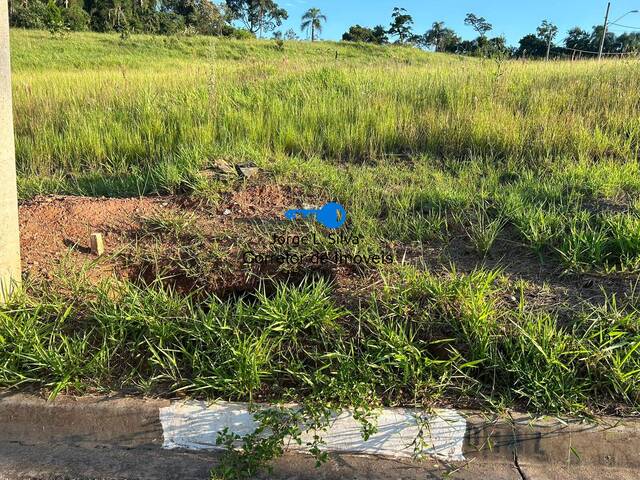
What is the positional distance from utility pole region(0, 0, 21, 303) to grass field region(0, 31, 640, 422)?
0.15 m

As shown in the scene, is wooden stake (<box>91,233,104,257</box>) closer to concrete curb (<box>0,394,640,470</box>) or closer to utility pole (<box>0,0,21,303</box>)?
utility pole (<box>0,0,21,303</box>)

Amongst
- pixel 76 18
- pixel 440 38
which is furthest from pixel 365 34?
pixel 76 18

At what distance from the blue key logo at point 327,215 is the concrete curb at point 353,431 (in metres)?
1.64

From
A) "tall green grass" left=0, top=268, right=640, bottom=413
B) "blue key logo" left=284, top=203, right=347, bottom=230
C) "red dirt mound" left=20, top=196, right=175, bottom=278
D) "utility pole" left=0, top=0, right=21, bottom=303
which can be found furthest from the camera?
"blue key logo" left=284, top=203, right=347, bottom=230

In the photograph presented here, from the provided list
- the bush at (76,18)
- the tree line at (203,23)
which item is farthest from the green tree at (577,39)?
the bush at (76,18)

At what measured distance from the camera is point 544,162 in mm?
4570

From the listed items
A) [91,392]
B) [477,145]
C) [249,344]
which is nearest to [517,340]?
[249,344]

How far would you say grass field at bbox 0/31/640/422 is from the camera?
7.24 feet

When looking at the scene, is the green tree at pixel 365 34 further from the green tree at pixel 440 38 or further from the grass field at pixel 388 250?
the grass field at pixel 388 250

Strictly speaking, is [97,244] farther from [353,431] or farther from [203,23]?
[203,23]

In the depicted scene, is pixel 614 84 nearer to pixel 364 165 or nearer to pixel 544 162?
pixel 544 162

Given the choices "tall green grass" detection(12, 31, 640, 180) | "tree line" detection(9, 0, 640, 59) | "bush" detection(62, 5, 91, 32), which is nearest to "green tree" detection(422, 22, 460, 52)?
"tree line" detection(9, 0, 640, 59)

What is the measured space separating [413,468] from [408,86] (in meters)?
5.88

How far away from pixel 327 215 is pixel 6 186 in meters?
1.98
